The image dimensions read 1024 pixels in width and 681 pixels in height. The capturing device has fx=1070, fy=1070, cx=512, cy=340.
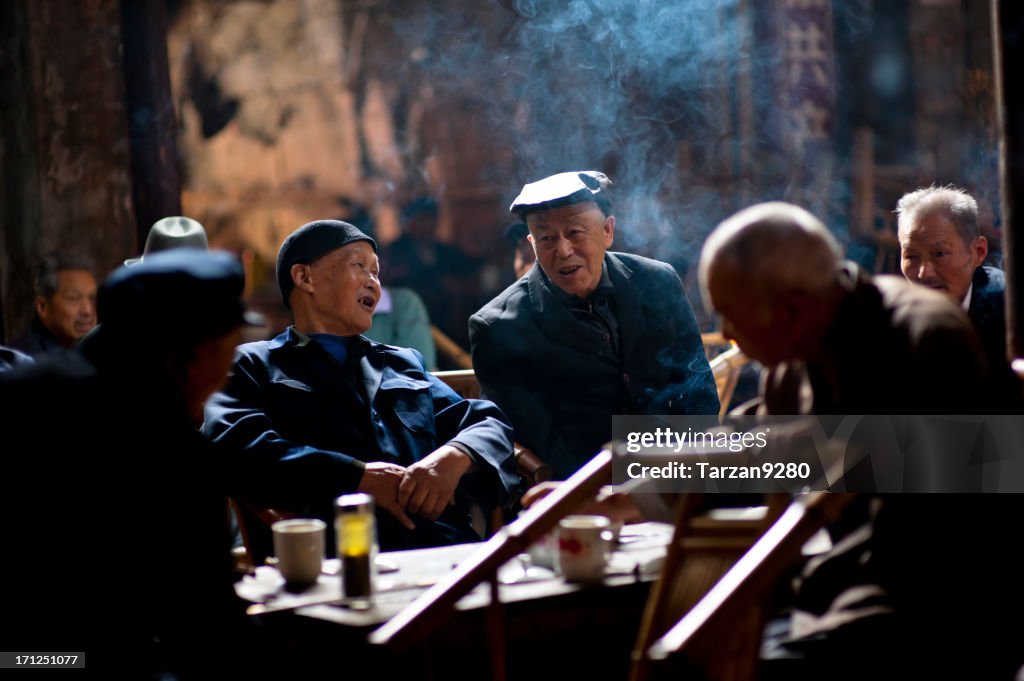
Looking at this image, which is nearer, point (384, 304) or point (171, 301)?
point (171, 301)

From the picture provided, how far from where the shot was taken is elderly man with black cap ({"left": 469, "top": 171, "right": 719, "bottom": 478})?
4.93m

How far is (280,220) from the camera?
10023 mm

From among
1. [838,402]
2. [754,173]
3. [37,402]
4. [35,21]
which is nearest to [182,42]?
[35,21]

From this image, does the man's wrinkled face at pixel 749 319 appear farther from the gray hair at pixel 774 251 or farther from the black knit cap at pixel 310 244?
the black knit cap at pixel 310 244

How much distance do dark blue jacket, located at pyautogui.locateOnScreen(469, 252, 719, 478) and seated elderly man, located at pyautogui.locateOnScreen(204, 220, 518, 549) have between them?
0.38 m

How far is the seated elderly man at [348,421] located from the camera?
13.2 ft

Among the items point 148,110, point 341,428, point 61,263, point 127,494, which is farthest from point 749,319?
point 148,110

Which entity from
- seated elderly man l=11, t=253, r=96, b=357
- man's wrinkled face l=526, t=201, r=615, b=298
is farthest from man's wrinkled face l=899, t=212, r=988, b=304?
seated elderly man l=11, t=253, r=96, b=357

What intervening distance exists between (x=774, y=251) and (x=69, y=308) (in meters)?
5.24

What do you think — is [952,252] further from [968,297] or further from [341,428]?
[341,428]

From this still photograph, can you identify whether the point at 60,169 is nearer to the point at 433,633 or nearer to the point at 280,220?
the point at 280,220

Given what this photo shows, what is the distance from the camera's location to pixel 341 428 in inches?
169

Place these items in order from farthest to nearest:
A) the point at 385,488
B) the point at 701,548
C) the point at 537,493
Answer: the point at 385,488 → the point at 537,493 → the point at 701,548

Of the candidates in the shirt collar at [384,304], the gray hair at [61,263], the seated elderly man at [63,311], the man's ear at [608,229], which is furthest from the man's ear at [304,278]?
the gray hair at [61,263]
